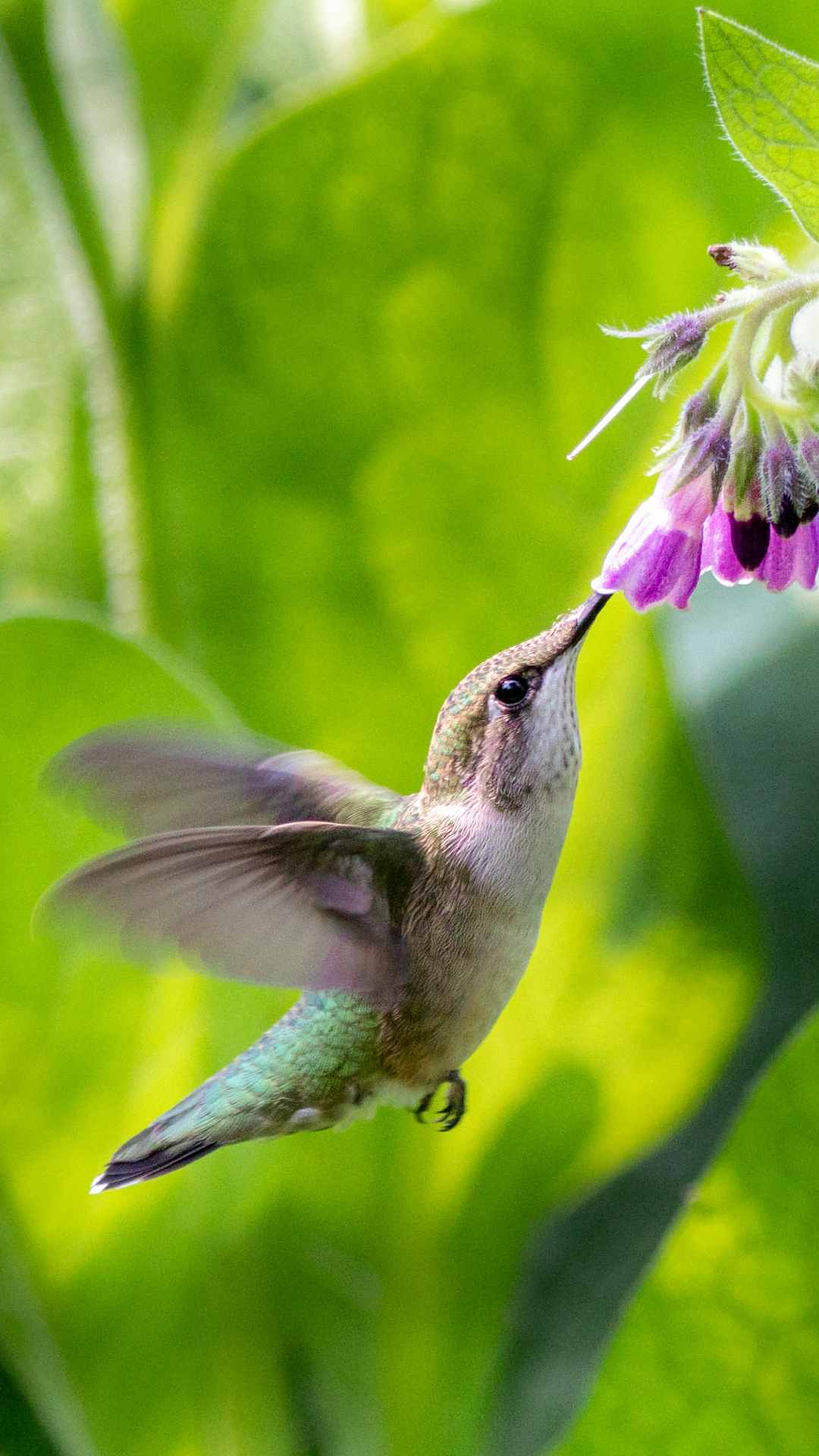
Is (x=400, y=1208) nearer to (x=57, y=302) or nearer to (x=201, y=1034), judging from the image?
(x=201, y=1034)

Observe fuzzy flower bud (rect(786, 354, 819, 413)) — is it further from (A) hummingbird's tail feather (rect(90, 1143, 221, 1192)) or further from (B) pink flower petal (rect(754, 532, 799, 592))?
(A) hummingbird's tail feather (rect(90, 1143, 221, 1192))

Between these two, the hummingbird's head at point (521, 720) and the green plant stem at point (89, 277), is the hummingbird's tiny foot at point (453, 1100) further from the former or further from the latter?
the green plant stem at point (89, 277)

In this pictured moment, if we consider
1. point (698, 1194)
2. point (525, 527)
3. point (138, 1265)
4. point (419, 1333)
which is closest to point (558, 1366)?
point (419, 1333)

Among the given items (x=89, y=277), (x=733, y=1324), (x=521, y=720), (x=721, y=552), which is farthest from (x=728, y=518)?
(x=89, y=277)

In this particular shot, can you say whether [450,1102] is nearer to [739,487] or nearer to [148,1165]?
[148,1165]

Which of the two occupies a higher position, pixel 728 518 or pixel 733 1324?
pixel 728 518

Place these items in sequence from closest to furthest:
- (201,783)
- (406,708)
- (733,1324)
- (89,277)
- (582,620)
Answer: (582,620), (201,783), (733,1324), (406,708), (89,277)
